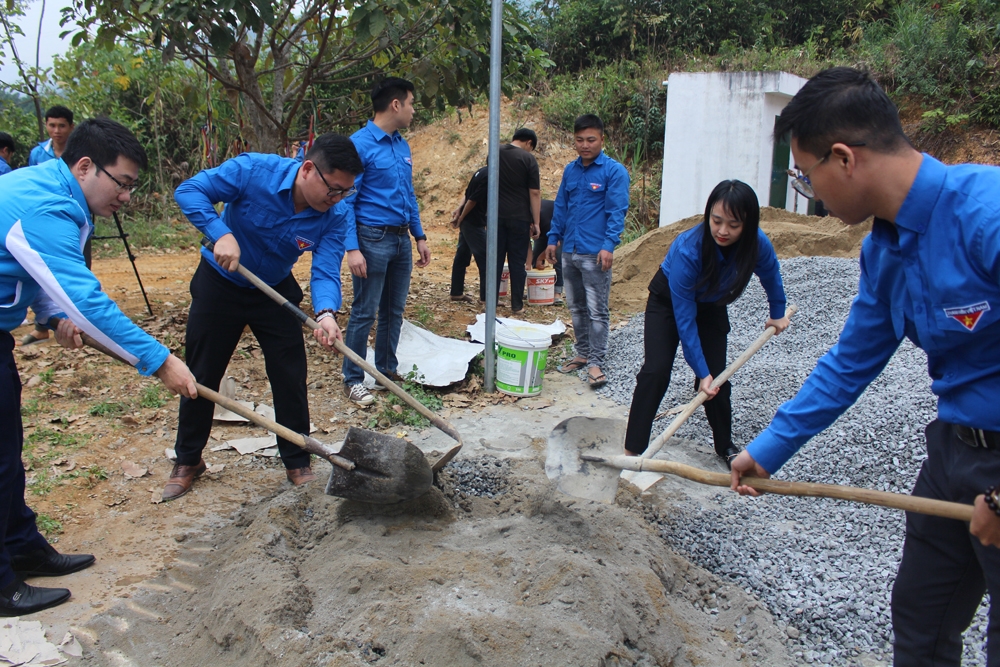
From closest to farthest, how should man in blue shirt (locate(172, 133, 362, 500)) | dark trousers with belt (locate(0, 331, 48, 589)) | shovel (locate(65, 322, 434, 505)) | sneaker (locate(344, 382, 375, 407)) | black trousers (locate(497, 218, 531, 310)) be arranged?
dark trousers with belt (locate(0, 331, 48, 589)), shovel (locate(65, 322, 434, 505)), man in blue shirt (locate(172, 133, 362, 500)), sneaker (locate(344, 382, 375, 407)), black trousers (locate(497, 218, 531, 310))

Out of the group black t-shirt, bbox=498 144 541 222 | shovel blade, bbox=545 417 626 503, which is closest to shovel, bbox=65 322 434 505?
shovel blade, bbox=545 417 626 503

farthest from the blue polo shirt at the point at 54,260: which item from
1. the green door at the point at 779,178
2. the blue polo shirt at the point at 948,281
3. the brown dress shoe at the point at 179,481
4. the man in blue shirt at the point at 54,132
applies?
the green door at the point at 779,178

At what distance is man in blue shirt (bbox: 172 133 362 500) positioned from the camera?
10.1 ft

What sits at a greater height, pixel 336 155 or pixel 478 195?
pixel 336 155

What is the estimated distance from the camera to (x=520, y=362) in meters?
5.00

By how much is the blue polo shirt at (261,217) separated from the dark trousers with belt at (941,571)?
2.58 metres

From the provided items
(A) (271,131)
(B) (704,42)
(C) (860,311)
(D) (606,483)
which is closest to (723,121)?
(B) (704,42)

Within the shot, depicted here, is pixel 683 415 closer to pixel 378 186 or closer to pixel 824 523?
pixel 824 523

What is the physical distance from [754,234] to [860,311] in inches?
61.1

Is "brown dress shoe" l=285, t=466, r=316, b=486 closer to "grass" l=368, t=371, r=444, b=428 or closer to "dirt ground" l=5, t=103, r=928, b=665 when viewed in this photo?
"dirt ground" l=5, t=103, r=928, b=665

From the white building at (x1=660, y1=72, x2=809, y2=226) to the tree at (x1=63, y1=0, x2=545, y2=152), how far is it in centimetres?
675

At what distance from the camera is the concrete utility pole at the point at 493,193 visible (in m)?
4.48

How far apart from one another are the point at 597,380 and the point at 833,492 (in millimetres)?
3520

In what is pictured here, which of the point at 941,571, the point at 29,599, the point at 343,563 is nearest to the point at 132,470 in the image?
the point at 29,599
